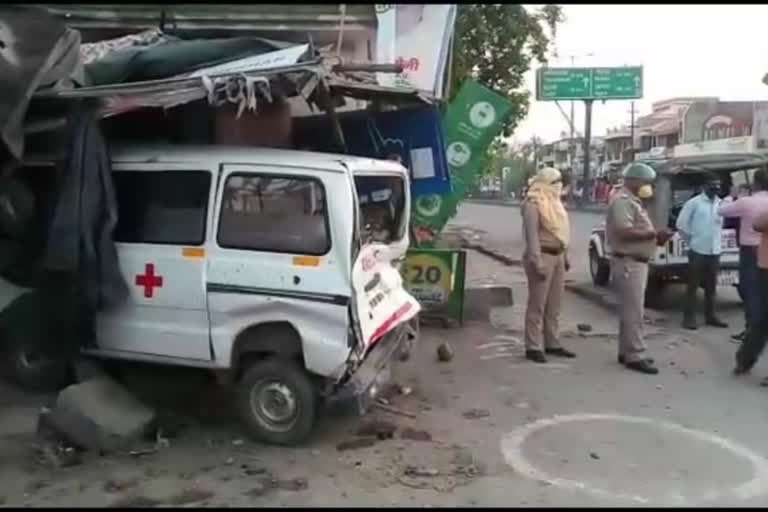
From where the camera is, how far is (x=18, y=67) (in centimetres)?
616

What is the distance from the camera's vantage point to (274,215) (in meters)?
Result: 5.99

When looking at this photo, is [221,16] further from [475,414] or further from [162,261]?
[475,414]

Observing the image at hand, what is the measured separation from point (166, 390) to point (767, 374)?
17.0 ft

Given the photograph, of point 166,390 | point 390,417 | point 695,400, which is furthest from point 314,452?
point 695,400

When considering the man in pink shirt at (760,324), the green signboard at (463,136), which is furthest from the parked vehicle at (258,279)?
the green signboard at (463,136)

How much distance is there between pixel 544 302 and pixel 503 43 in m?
10.8

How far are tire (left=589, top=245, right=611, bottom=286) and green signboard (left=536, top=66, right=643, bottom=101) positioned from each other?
820 inches

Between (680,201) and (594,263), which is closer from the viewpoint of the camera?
(680,201)

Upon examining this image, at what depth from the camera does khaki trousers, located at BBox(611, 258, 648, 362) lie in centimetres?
803

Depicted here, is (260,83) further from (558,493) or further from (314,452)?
(558,493)

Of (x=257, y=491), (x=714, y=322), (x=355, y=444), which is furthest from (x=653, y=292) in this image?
(x=257, y=491)

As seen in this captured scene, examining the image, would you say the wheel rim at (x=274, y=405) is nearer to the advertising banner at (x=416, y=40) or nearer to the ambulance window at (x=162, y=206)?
the ambulance window at (x=162, y=206)

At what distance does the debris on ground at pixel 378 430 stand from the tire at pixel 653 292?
640 cm

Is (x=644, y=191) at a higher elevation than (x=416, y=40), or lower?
lower
